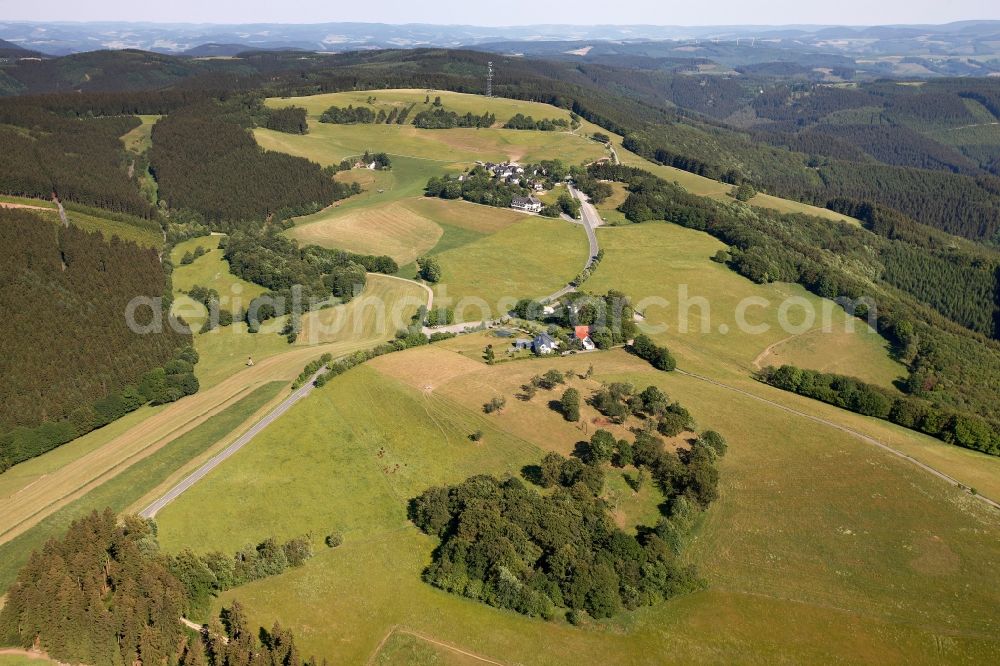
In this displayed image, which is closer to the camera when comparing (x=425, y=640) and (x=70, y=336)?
(x=425, y=640)

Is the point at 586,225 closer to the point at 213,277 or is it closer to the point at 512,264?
the point at 512,264

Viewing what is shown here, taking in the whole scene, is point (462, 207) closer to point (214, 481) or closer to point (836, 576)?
point (214, 481)

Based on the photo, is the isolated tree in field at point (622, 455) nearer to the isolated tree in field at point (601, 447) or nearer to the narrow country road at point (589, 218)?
the isolated tree in field at point (601, 447)

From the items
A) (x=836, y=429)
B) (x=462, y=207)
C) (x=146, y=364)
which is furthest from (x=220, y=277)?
(x=836, y=429)

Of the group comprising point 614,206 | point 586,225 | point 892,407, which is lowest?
point 892,407

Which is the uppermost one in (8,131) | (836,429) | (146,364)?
(8,131)

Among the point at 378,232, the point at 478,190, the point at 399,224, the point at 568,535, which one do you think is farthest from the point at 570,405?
the point at 478,190
